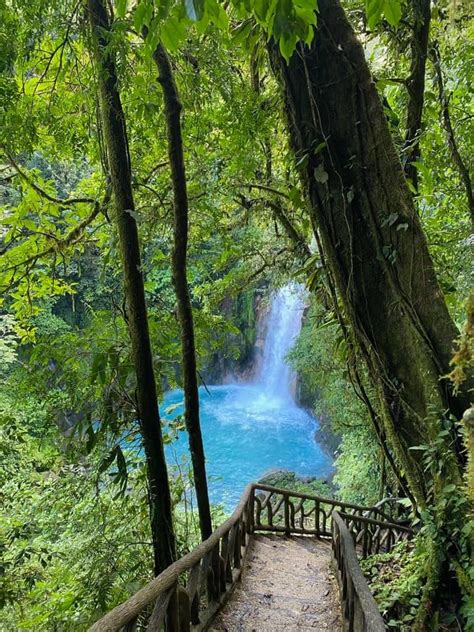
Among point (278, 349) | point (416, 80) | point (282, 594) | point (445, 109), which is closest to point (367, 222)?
point (416, 80)

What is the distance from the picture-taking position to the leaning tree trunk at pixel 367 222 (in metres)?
2.73

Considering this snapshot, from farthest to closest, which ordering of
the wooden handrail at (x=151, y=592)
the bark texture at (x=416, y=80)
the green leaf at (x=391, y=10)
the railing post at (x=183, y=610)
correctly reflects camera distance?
the bark texture at (x=416, y=80)
the railing post at (x=183, y=610)
the wooden handrail at (x=151, y=592)
the green leaf at (x=391, y=10)

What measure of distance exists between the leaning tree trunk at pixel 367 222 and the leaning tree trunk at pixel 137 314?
1.21 meters

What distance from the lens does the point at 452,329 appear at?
2609 mm

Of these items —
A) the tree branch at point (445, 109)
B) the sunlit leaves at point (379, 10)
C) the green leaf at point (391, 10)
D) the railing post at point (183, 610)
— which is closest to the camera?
the sunlit leaves at point (379, 10)

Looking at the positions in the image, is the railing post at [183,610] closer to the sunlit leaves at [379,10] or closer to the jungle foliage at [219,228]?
the jungle foliage at [219,228]

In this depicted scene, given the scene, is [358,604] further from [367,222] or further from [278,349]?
[278,349]

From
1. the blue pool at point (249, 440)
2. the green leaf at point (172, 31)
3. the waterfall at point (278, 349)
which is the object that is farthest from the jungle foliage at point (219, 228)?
the waterfall at point (278, 349)

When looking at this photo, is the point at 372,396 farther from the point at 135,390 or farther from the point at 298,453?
the point at 298,453

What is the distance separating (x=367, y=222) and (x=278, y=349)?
1811cm

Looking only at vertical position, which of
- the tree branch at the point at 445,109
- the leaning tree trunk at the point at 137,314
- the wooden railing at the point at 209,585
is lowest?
the wooden railing at the point at 209,585

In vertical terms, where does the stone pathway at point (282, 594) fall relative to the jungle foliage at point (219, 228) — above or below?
below

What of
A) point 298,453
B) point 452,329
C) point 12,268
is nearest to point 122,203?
point 12,268

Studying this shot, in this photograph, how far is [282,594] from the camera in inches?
173
